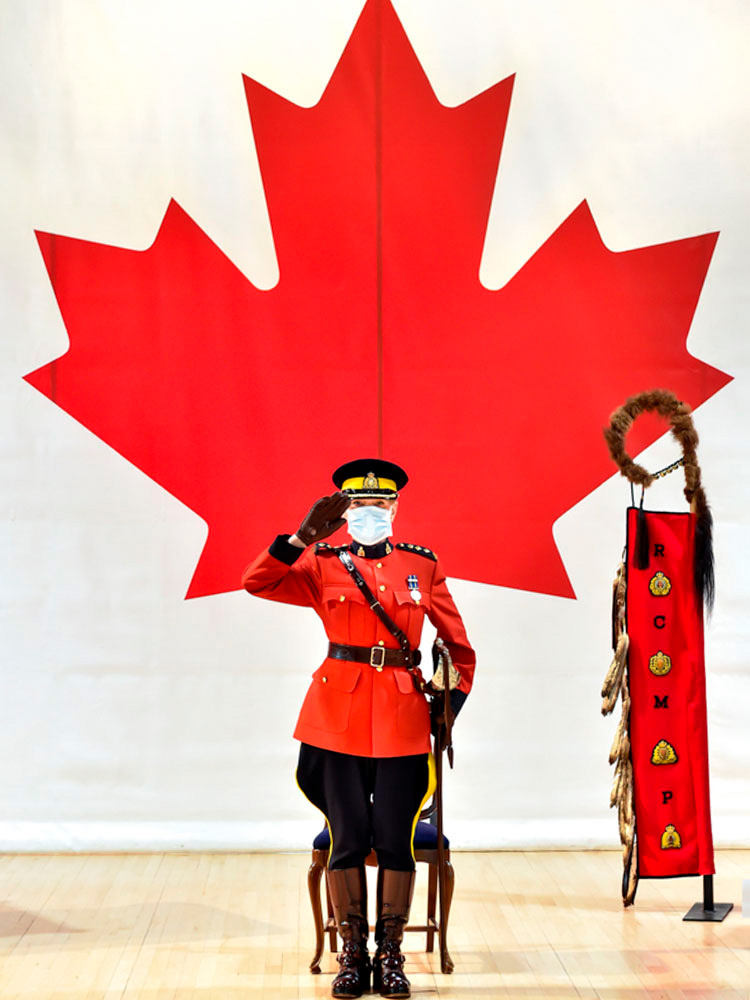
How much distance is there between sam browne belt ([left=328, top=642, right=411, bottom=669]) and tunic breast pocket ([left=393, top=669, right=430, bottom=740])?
3cm

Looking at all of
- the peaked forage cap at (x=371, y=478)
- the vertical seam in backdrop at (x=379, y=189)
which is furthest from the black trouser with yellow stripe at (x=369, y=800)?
the vertical seam in backdrop at (x=379, y=189)

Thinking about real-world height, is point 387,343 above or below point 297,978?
above

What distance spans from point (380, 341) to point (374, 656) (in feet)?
5.22

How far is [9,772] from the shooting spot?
428 centimetres

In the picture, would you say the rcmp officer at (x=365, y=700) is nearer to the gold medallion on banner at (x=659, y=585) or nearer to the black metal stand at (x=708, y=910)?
the gold medallion on banner at (x=659, y=585)

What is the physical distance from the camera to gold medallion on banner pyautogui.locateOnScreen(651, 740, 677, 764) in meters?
3.56

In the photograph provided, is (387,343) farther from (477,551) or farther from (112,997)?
(112,997)

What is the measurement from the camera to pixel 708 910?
3.58 metres

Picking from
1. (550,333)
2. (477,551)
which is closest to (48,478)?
(477,551)

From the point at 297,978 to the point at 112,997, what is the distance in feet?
1.53

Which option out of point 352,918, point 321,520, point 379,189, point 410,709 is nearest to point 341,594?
point 321,520

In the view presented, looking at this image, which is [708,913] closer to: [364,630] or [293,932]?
[293,932]

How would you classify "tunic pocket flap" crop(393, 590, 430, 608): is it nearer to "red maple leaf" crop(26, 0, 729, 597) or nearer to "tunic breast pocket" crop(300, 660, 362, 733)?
"tunic breast pocket" crop(300, 660, 362, 733)

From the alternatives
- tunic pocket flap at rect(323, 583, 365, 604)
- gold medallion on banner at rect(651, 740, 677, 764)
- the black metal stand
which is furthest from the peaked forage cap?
the black metal stand
